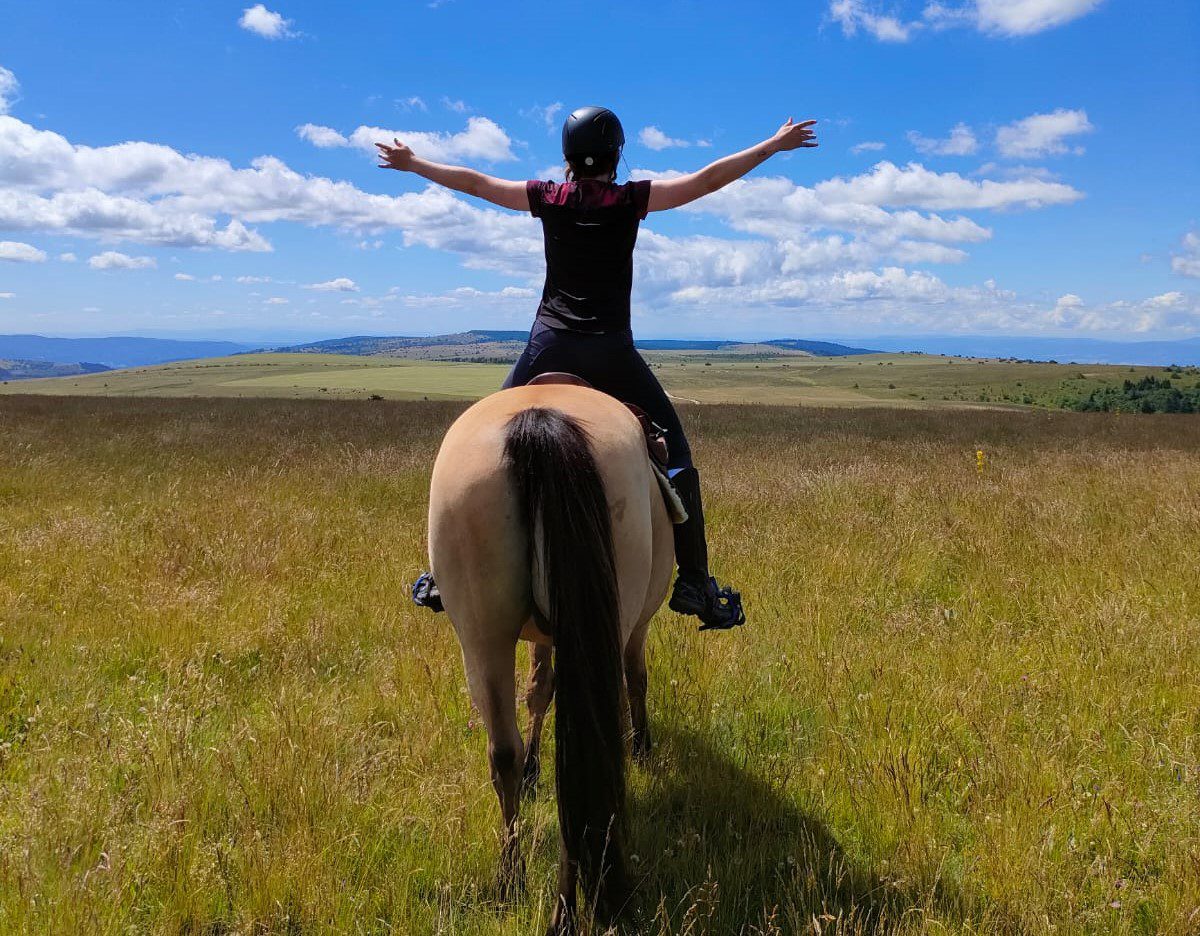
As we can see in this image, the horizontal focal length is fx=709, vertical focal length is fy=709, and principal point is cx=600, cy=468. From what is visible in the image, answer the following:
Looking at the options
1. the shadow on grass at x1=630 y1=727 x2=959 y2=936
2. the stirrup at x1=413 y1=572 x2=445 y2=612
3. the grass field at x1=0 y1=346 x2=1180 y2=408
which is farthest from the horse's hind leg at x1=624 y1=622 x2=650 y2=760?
the grass field at x1=0 y1=346 x2=1180 y2=408

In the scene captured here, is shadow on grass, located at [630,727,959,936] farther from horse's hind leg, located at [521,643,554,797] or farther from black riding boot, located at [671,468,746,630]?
black riding boot, located at [671,468,746,630]

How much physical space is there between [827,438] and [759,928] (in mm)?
16642

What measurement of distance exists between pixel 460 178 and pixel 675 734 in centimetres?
333

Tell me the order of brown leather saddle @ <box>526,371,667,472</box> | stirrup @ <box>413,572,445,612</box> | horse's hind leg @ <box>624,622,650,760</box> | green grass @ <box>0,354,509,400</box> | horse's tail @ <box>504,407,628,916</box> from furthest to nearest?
green grass @ <box>0,354,509,400</box>, horse's hind leg @ <box>624,622,650,760</box>, brown leather saddle @ <box>526,371,667,472</box>, stirrup @ <box>413,572,445,612</box>, horse's tail @ <box>504,407,628,916</box>

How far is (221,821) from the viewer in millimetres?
3146

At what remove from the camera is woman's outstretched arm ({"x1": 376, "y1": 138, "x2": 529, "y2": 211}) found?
11.9 ft

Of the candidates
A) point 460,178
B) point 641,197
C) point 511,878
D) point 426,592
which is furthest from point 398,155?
point 511,878

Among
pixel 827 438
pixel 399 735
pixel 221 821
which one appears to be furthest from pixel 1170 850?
pixel 827 438

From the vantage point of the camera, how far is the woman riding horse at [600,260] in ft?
11.6

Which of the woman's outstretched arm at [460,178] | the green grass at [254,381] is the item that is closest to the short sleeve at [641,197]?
the woman's outstretched arm at [460,178]

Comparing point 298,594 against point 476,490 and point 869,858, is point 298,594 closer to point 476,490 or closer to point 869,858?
point 476,490

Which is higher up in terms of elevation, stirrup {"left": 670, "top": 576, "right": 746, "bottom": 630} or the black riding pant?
the black riding pant

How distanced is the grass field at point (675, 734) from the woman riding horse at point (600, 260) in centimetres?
126

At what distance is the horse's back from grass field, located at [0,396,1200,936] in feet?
3.32
